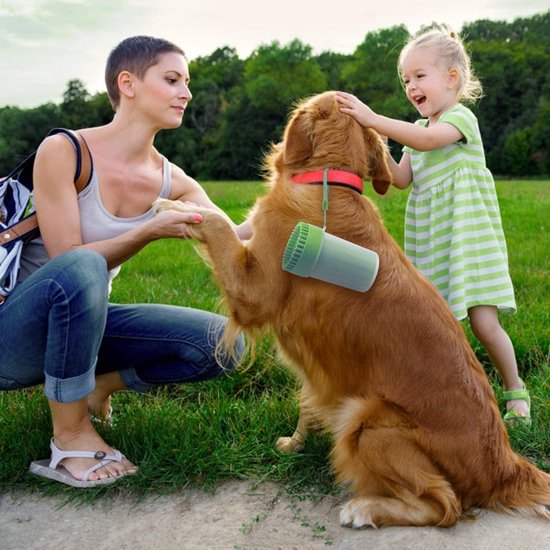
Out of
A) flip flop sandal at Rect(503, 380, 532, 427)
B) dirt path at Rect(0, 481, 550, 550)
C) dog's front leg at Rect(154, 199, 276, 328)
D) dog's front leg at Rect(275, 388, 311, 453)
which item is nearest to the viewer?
dirt path at Rect(0, 481, 550, 550)

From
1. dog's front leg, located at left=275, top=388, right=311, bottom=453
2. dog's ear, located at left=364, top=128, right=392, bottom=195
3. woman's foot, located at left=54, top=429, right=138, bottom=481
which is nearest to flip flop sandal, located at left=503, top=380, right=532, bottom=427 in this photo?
dog's front leg, located at left=275, top=388, right=311, bottom=453

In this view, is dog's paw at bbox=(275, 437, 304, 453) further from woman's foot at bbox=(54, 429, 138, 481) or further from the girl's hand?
the girl's hand

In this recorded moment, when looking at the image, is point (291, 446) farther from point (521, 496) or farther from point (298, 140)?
point (298, 140)

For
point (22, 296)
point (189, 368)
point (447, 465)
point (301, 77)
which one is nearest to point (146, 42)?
point (22, 296)

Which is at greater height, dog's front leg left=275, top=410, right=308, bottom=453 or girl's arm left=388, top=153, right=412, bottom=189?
girl's arm left=388, top=153, right=412, bottom=189

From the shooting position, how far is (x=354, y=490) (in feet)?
9.38

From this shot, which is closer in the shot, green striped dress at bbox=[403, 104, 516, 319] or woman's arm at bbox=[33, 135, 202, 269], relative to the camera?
woman's arm at bbox=[33, 135, 202, 269]

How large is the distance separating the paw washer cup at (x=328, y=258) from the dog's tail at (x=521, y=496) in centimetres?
102

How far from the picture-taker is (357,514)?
108 inches

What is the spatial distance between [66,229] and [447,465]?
6.70ft

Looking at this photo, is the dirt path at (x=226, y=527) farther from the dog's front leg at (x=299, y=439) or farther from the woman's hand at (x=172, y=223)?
the woman's hand at (x=172, y=223)

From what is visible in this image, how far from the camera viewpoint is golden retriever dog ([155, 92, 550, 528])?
2.73 meters

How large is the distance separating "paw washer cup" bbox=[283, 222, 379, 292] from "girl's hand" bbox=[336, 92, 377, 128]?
632 mm

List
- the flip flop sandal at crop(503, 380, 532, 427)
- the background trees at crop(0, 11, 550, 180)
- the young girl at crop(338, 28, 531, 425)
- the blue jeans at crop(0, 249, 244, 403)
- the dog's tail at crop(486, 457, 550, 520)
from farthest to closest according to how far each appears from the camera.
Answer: the background trees at crop(0, 11, 550, 180)
the young girl at crop(338, 28, 531, 425)
the flip flop sandal at crop(503, 380, 532, 427)
the blue jeans at crop(0, 249, 244, 403)
the dog's tail at crop(486, 457, 550, 520)
